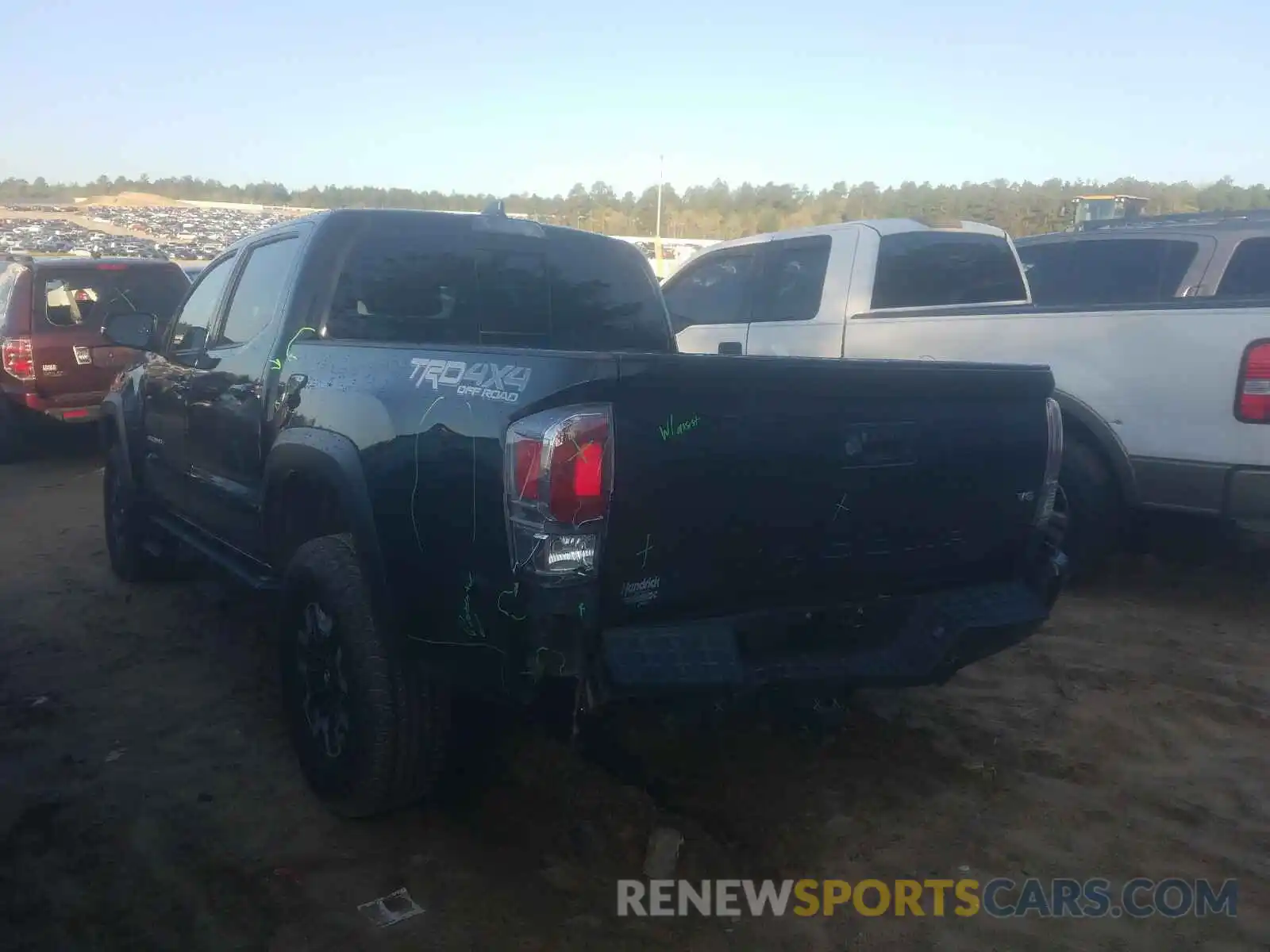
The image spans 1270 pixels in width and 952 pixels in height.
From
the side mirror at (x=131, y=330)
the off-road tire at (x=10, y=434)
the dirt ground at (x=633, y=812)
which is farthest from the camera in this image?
the off-road tire at (x=10, y=434)

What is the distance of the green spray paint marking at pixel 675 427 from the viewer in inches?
102

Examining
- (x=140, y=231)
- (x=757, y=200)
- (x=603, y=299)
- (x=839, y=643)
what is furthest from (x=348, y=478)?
(x=757, y=200)

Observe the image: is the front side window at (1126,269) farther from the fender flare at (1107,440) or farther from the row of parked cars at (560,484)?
the row of parked cars at (560,484)

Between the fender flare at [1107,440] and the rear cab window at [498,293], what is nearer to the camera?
the rear cab window at [498,293]

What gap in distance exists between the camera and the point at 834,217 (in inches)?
1404

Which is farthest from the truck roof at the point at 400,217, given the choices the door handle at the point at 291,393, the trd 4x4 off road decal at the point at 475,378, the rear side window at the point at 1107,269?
the rear side window at the point at 1107,269

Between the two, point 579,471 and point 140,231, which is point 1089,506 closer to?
point 579,471

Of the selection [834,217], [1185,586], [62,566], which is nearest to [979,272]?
[1185,586]

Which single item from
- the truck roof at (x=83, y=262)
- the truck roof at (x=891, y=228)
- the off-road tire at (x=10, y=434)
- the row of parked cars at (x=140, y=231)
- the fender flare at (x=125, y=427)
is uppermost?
the truck roof at (x=891, y=228)

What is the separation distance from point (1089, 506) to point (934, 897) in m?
3.01

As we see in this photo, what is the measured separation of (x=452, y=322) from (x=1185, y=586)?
4286 mm

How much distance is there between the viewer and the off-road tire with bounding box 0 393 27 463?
9562mm

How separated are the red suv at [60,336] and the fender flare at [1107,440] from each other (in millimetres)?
7499

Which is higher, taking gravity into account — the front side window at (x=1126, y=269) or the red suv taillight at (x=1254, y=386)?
the front side window at (x=1126, y=269)
